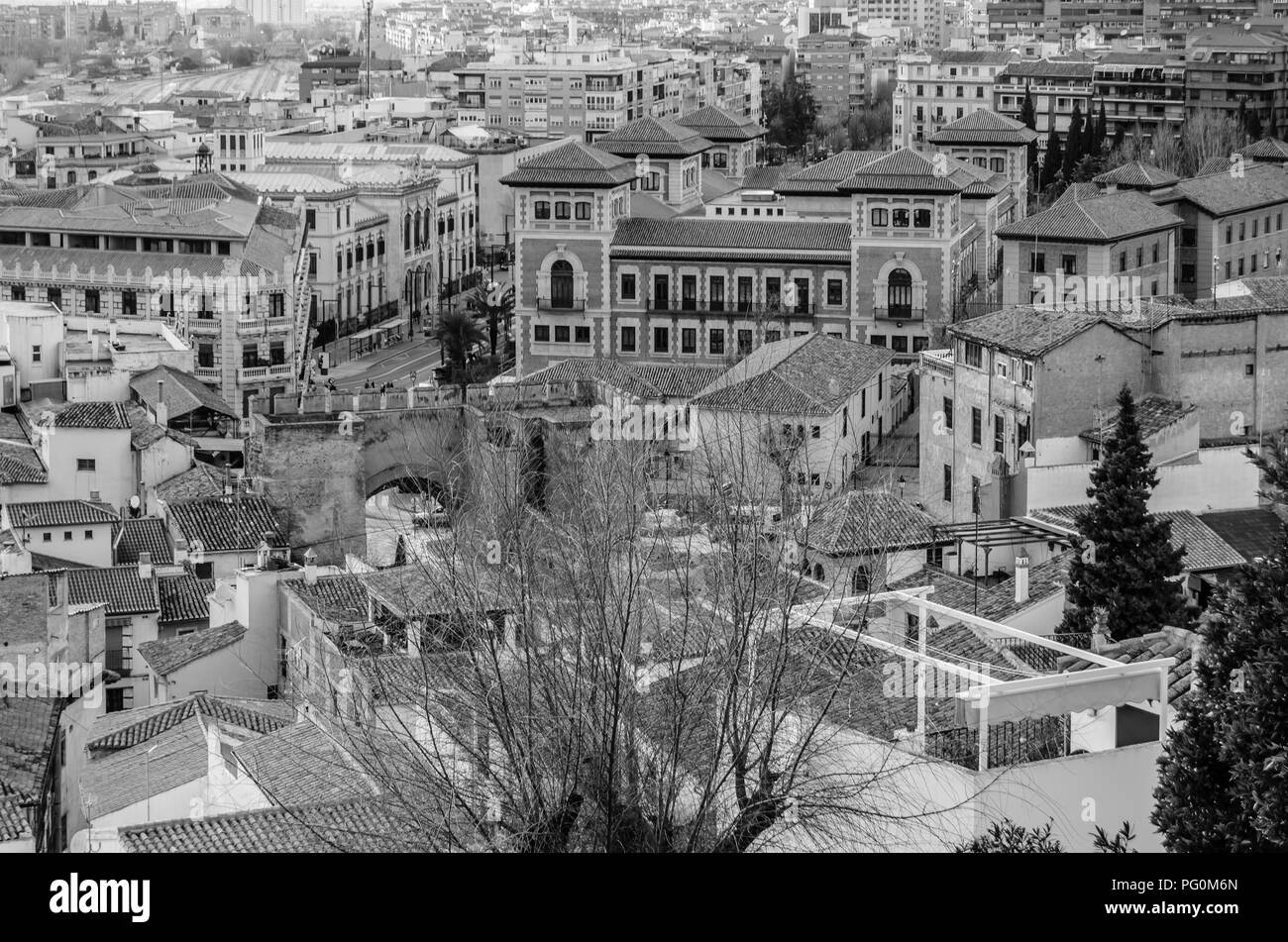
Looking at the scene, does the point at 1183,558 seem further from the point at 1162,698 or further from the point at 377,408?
the point at 377,408

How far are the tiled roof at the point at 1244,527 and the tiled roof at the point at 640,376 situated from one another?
12392 millimetres

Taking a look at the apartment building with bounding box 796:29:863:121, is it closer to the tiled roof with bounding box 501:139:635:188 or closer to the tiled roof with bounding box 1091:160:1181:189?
the tiled roof with bounding box 501:139:635:188

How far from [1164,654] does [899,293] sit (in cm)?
3006

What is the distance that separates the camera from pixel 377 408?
A: 29312mm

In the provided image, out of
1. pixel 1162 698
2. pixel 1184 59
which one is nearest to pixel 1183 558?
pixel 1162 698

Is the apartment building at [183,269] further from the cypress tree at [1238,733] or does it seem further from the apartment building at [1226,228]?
the cypress tree at [1238,733]

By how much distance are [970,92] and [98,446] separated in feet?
196

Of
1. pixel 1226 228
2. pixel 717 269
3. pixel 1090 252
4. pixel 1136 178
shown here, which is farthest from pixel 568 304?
pixel 1226 228

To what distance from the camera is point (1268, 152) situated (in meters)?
52.0

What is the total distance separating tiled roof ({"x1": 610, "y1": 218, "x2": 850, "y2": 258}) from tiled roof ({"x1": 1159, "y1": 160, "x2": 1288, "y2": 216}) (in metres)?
6.36

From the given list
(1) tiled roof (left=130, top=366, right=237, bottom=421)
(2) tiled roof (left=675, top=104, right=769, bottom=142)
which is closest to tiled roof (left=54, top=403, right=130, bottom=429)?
(1) tiled roof (left=130, top=366, right=237, bottom=421)

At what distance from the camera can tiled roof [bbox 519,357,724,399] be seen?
34906mm

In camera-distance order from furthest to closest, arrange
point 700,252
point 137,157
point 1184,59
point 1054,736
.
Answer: point 1184,59, point 137,157, point 700,252, point 1054,736
